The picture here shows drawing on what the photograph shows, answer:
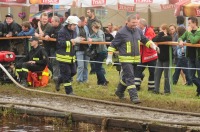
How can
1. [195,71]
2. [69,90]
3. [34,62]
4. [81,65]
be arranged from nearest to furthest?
A: [69,90], [195,71], [34,62], [81,65]

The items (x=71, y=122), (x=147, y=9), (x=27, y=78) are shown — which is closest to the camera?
(x=71, y=122)

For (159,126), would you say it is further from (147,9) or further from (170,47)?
(147,9)

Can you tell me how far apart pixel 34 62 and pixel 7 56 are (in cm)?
95

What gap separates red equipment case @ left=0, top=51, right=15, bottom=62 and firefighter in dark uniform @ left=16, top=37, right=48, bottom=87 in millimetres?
500

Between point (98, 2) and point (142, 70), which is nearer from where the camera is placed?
point (142, 70)

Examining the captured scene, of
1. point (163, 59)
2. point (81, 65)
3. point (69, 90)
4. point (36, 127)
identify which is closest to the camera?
point (36, 127)

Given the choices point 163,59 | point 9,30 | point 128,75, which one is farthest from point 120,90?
point 9,30

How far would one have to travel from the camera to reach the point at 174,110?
13.5m

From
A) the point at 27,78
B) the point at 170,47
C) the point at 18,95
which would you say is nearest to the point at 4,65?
the point at 27,78

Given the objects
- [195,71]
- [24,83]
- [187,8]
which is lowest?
[24,83]

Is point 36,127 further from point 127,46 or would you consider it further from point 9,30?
point 9,30

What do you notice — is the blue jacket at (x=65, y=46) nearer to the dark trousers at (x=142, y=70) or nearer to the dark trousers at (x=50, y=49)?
the dark trousers at (x=142, y=70)

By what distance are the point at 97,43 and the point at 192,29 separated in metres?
3.03

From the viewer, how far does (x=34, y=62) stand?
1748cm
